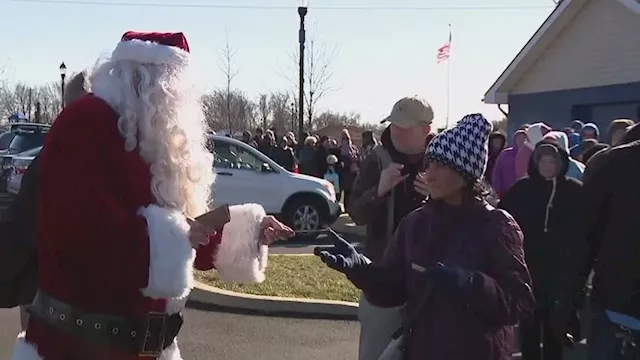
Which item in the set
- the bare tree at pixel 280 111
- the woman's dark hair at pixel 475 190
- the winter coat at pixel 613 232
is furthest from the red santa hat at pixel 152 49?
the bare tree at pixel 280 111

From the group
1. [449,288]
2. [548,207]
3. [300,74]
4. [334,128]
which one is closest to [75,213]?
[449,288]

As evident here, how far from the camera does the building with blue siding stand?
1750 centimetres

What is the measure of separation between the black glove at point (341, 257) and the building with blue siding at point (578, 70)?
14.6m

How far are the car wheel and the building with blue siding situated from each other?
636 centimetres

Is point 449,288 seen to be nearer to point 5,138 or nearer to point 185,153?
point 185,153

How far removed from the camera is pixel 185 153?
3277mm

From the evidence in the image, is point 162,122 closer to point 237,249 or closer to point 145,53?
point 145,53

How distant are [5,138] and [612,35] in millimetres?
14693

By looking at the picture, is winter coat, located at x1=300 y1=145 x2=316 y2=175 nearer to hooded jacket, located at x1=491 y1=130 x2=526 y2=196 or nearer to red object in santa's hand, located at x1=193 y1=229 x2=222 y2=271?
hooded jacket, located at x1=491 y1=130 x2=526 y2=196

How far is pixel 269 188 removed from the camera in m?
14.6

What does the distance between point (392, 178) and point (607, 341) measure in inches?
49.1

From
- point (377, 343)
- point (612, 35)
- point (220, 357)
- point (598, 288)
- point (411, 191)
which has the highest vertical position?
point (612, 35)

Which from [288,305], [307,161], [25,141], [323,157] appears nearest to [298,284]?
[288,305]

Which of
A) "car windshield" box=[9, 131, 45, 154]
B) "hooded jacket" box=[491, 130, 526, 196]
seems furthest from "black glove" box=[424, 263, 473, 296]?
"car windshield" box=[9, 131, 45, 154]
